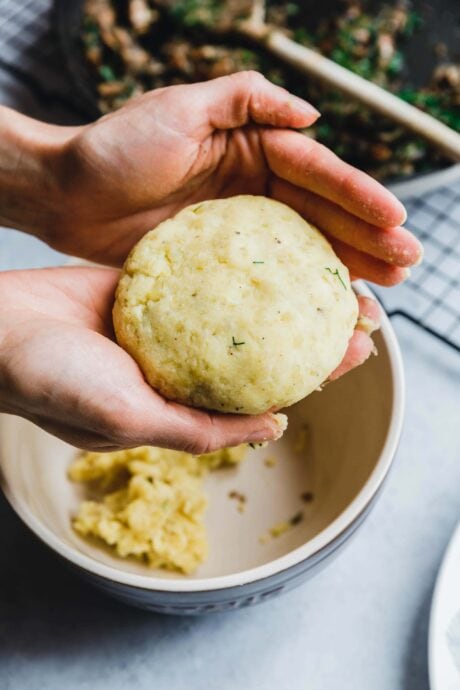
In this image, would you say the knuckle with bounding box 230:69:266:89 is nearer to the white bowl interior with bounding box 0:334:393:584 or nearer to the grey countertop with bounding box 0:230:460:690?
the white bowl interior with bounding box 0:334:393:584

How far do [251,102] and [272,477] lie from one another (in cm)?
72

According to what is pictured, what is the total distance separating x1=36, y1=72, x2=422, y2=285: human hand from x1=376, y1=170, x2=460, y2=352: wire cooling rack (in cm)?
48

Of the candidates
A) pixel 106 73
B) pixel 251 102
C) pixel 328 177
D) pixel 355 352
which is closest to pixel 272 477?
pixel 355 352

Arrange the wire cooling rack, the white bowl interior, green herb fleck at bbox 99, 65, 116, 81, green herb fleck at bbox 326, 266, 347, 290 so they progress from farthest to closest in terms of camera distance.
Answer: green herb fleck at bbox 99, 65, 116, 81 < the wire cooling rack < the white bowl interior < green herb fleck at bbox 326, 266, 347, 290

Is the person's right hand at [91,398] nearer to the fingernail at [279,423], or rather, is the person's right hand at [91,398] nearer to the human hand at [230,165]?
the fingernail at [279,423]

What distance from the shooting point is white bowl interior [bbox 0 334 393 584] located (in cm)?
131

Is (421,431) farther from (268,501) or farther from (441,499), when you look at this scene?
(268,501)

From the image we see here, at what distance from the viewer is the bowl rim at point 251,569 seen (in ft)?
3.69

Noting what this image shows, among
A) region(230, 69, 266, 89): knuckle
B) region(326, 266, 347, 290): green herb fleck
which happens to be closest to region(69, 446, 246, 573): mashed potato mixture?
region(326, 266, 347, 290): green herb fleck

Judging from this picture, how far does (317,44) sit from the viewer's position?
210 cm

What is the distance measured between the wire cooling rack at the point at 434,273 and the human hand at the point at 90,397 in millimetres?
743

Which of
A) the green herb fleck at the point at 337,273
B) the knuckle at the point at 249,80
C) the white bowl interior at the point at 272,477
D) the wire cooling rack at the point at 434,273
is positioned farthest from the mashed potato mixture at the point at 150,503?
the knuckle at the point at 249,80

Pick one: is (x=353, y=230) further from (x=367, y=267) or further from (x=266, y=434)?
(x=266, y=434)

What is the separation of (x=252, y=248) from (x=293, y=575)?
1.66 ft
